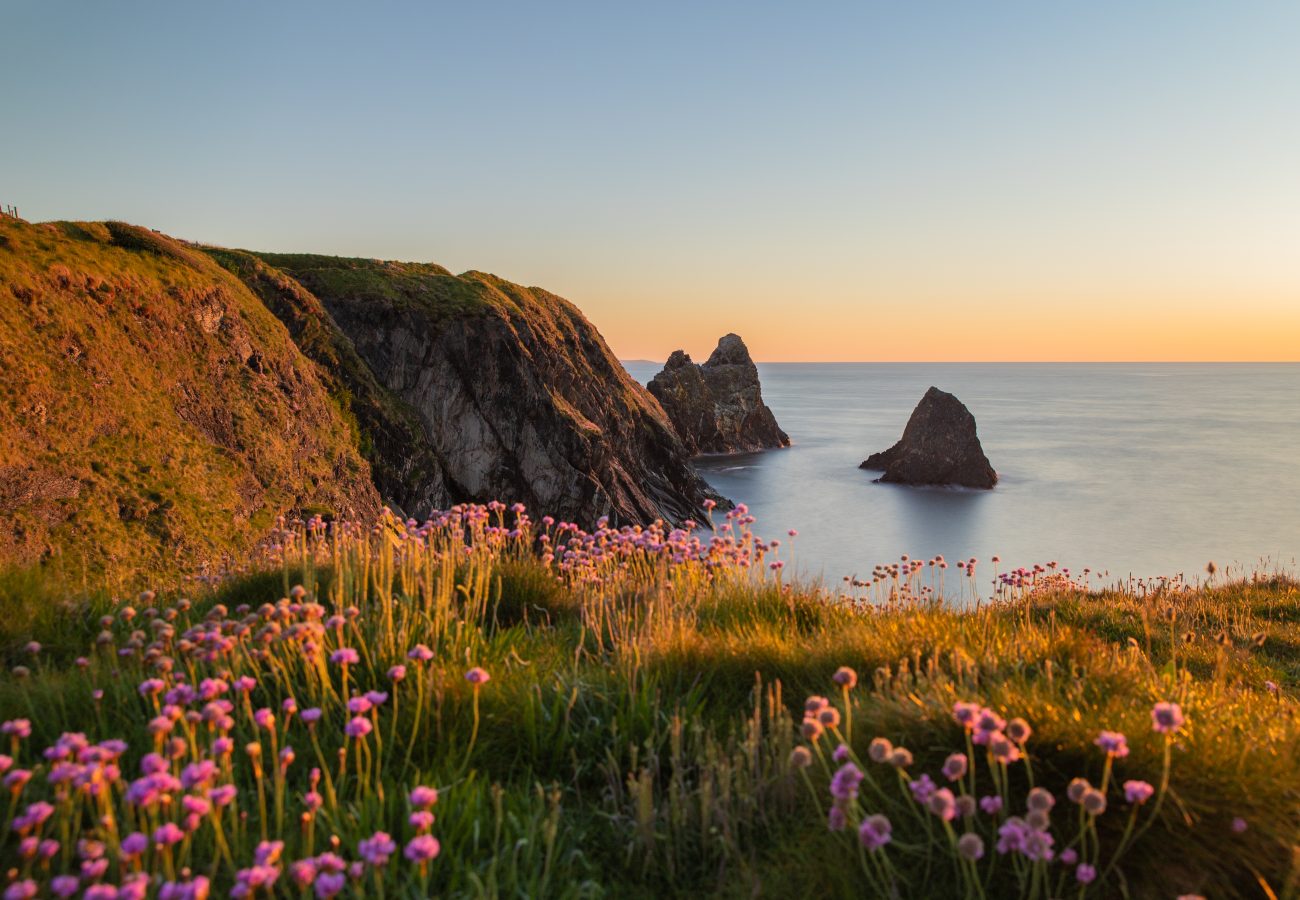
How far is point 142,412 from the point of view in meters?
18.5

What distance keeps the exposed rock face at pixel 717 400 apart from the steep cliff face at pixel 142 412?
7720 cm

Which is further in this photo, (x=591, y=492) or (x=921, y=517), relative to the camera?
(x=921, y=517)

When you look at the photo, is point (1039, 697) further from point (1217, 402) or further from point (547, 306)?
point (1217, 402)

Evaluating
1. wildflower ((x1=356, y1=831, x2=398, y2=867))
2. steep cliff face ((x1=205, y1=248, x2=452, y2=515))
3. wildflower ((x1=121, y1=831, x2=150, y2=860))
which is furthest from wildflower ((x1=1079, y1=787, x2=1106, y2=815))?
steep cliff face ((x1=205, y1=248, x2=452, y2=515))

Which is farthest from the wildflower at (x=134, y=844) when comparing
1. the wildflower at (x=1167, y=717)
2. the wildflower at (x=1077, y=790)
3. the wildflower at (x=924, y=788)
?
the wildflower at (x=1167, y=717)

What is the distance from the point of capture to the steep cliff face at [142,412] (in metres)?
14.9

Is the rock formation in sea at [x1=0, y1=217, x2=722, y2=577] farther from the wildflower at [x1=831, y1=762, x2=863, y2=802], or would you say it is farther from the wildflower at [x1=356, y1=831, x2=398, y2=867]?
the wildflower at [x1=831, y1=762, x2=863, y2=802]

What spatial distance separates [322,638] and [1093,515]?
72691 millimetres

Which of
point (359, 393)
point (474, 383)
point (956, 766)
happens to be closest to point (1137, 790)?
point (956, 766)

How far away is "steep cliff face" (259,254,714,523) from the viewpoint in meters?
37.8

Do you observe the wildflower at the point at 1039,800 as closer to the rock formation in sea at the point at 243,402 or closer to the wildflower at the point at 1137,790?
the wildflower at the point at 1137,790

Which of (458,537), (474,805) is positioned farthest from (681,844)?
(458,537)

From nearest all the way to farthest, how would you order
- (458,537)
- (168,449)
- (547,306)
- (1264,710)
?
(1264,710) < (458,537) < (168,449) < (547,306)

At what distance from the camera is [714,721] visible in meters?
4.63
